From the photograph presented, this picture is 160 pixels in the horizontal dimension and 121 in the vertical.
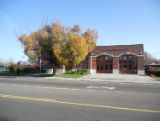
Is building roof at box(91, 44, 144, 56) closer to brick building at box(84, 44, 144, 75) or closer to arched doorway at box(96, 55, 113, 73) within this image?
brick building at box(84, 44, 144, 75)

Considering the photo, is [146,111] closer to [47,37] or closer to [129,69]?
[47,37]

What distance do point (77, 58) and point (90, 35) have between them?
851 centimetres

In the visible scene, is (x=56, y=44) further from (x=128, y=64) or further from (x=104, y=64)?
(x=128, y=64)

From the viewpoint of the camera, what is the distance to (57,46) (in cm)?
3738

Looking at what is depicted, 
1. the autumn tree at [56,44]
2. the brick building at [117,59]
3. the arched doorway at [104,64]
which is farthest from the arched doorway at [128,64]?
the autumn tree at [56,44]

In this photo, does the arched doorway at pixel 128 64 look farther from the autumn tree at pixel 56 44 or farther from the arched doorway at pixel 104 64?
the autumn tree at pixel 56 44

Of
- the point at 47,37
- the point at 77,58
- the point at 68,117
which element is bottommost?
the point at 68,117

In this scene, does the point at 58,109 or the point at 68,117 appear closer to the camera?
the point at 68,117

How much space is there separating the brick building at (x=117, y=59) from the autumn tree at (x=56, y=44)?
12.0 meters

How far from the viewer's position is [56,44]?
37.8m

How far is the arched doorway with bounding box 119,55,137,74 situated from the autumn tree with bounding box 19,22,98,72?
13259 millimetres

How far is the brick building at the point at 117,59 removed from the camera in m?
48.7

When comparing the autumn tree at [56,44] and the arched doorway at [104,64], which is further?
the arched doorway at [104,64]

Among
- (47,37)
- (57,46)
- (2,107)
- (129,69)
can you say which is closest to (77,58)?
(57,46)
